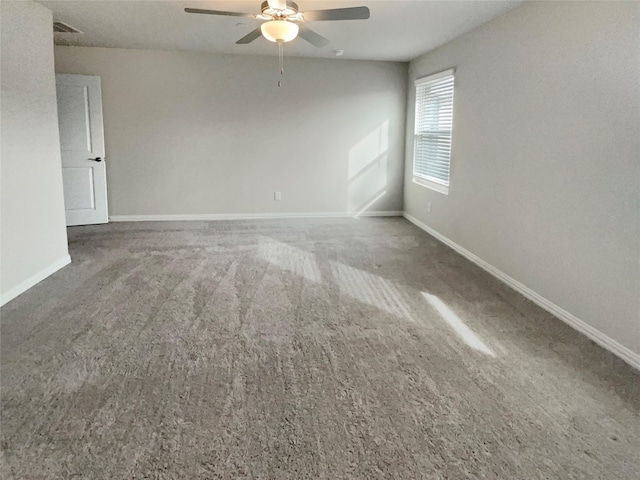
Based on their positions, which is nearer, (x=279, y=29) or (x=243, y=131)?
(x=279, y=29)

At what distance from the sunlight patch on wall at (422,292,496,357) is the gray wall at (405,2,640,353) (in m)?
0.76

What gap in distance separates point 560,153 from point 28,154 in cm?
405

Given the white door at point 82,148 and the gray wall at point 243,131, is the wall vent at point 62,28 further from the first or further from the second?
the gray wall at point 243,131

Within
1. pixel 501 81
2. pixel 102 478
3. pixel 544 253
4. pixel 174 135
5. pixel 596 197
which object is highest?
pixel 501 81

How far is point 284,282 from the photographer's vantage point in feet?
13.5

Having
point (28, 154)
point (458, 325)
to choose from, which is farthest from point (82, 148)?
point (458, 325)

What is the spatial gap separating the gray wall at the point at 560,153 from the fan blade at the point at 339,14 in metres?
1.40

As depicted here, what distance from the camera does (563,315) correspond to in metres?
3.38

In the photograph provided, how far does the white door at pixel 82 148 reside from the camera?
5984 mm

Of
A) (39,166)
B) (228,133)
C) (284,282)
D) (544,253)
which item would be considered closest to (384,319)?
(284,282)

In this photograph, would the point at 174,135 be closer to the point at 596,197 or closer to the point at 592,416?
the point at 596,197

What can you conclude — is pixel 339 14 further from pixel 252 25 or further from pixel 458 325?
pixel 458 325

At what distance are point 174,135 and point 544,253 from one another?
Answer: 4.92 m

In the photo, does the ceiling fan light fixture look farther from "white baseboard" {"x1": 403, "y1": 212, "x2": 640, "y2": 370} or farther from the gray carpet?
"white baseboard" {"x1": 403, "y1": 212, "x2": 640, "y2": 370}
